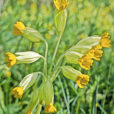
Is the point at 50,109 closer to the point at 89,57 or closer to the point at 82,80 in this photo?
the point at 82,80

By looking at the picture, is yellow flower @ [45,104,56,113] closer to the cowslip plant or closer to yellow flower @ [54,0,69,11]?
the cowslip plant

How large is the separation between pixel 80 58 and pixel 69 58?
64 millimetres

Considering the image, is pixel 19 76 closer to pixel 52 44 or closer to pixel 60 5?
pixel 52 44

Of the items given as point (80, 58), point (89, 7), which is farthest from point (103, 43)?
point (89, 7)

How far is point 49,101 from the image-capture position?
120 centimetres

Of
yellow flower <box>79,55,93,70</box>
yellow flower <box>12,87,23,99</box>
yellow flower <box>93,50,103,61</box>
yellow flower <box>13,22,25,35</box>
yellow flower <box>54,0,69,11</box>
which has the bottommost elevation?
yellow flower <box>12,87,23,99</box>

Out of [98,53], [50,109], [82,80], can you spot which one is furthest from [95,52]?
[50,109]

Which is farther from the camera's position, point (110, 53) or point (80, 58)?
point (110, 53)

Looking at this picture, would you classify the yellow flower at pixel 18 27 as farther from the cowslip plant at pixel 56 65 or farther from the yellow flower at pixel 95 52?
the yellow flower at pixel 95 52

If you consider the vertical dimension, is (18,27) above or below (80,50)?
above

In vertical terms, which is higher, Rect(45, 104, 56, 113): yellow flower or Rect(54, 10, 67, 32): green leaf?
Rect(54, 10, 67, 32): green leaf

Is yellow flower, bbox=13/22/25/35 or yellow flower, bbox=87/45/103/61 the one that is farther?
yellow flower, bbox=13/22/25/35

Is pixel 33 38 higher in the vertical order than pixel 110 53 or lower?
higher

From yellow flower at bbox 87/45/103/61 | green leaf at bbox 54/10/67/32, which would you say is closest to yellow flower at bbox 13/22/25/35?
green leaf at bbox 54/10/67/32
